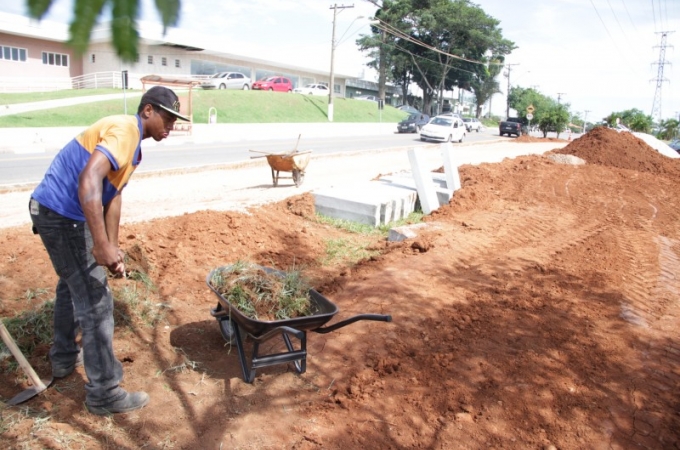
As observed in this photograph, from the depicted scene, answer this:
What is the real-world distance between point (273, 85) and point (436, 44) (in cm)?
2436

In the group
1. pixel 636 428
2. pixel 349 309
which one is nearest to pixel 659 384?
pixel 636 428

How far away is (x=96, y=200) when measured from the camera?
9.41ft

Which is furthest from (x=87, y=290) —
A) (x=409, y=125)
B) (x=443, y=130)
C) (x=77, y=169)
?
(x=409, y=125)

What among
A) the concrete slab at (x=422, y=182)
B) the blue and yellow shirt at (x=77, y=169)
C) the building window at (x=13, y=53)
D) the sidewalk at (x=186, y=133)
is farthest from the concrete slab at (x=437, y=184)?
the building window at (x=13, y=53)

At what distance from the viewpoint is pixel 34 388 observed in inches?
132

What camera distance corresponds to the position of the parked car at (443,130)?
29547mm

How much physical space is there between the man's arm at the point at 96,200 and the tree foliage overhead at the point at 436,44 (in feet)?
164

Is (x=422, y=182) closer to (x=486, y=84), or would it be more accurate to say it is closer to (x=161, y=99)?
(x=161, y=99)

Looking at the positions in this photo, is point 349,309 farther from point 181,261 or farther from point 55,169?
point 55,169

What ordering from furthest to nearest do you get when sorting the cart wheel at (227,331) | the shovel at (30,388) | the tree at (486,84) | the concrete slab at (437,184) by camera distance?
the tree at (486,84), the concrete slab at (437,184), the cart wheel at (227,331), the shovel at (30,388)

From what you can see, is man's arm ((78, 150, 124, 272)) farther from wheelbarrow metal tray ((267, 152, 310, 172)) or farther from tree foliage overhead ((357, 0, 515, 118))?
tree foliage overhead ((357, 0, 515, 118))

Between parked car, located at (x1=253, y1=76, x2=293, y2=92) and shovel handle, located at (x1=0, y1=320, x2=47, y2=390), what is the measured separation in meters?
41.1

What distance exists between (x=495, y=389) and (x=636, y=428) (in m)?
0.86

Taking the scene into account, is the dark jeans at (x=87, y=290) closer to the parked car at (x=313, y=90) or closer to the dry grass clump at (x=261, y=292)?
the dry grass clump at (x=261, y=292)
